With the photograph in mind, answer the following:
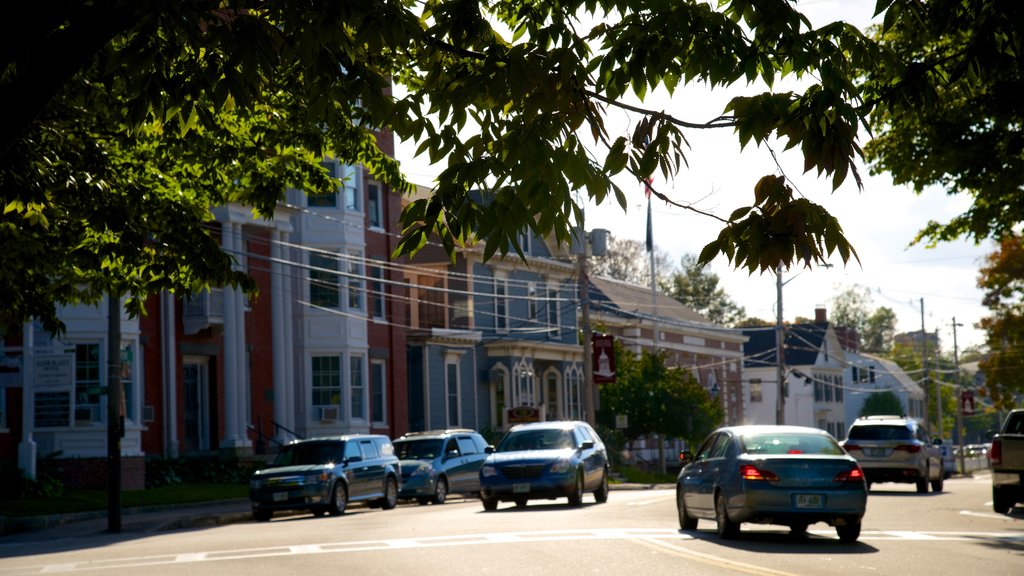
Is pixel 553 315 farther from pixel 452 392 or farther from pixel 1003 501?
pixel 1003 501

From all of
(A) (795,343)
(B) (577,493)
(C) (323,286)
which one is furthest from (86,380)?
(A) (795,343)

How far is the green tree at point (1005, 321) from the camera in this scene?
4669 centimetres

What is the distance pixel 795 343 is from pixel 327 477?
71554mm

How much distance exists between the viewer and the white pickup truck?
22938 mm

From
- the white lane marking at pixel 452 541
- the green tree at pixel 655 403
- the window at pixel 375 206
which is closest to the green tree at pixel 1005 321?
the green tree at pixel 655 403

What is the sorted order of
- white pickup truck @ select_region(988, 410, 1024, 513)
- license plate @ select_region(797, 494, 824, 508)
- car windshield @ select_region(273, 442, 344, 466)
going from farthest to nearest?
car windshield @ select_region(273, 442, 344, 466) < white pickup truck @ select_region(988, 410, 1024, 513) < license plate @ select_region(797, 494, 824, 508)

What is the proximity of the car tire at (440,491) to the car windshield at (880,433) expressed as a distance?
9.63 m

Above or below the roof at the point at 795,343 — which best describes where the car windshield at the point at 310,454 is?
below

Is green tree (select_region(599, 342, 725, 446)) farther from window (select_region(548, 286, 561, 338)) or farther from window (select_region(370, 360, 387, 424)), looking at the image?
window (select_region(370, 360, 387, 424))

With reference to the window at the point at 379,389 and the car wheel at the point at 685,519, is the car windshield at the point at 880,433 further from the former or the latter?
the window at the point at 379,389

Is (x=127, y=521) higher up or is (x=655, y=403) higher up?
(x=655, y=403)

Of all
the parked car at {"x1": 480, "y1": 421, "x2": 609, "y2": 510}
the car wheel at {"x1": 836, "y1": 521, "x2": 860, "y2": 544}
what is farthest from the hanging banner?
the car wheel at {"x1": 836, "y1": 521, "x2": 860, "y2": 544}

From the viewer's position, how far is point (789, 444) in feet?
55.1

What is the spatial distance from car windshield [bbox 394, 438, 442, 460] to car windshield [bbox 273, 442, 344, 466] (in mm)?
4997
